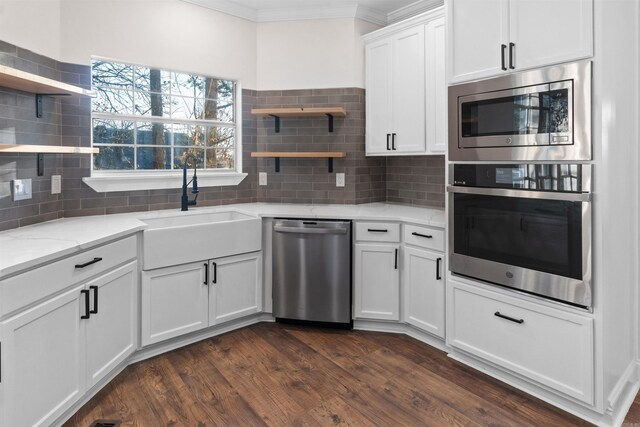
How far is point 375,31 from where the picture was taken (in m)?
3.49

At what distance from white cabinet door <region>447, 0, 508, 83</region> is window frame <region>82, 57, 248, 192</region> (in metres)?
1.95

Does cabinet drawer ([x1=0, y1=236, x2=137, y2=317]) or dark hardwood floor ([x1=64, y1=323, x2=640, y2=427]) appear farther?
dark hardwood floor ([x1=64, y1=323, x2=640, y2=427])

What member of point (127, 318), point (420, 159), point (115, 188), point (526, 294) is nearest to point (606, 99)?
point (526, 294)

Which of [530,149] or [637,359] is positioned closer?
[530,149]

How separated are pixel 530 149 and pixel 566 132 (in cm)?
18

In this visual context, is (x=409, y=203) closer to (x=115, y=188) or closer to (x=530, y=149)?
(x=530, y=149)

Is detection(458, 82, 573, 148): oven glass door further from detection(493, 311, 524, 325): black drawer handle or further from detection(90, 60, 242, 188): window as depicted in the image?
detection(90, 60, 242, 188): window

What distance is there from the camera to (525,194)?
2.17 m

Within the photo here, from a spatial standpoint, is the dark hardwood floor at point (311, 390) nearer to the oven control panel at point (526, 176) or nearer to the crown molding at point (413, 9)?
the oven control panel at point (526, 176)

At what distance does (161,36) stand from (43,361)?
8.09 feet

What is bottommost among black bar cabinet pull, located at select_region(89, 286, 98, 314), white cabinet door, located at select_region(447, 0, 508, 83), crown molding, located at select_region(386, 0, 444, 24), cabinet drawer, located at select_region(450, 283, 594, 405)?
cabinet drawer, located at select_region(450, 283, 594, 405)

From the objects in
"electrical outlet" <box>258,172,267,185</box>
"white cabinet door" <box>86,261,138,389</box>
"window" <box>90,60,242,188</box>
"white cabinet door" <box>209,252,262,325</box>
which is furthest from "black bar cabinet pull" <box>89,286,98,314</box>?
"electrical outlet" <box>258,172,267,185</box>

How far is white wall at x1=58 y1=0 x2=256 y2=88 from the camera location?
→ 2.87 m

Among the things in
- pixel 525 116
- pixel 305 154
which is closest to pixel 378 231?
pixel 305 154
